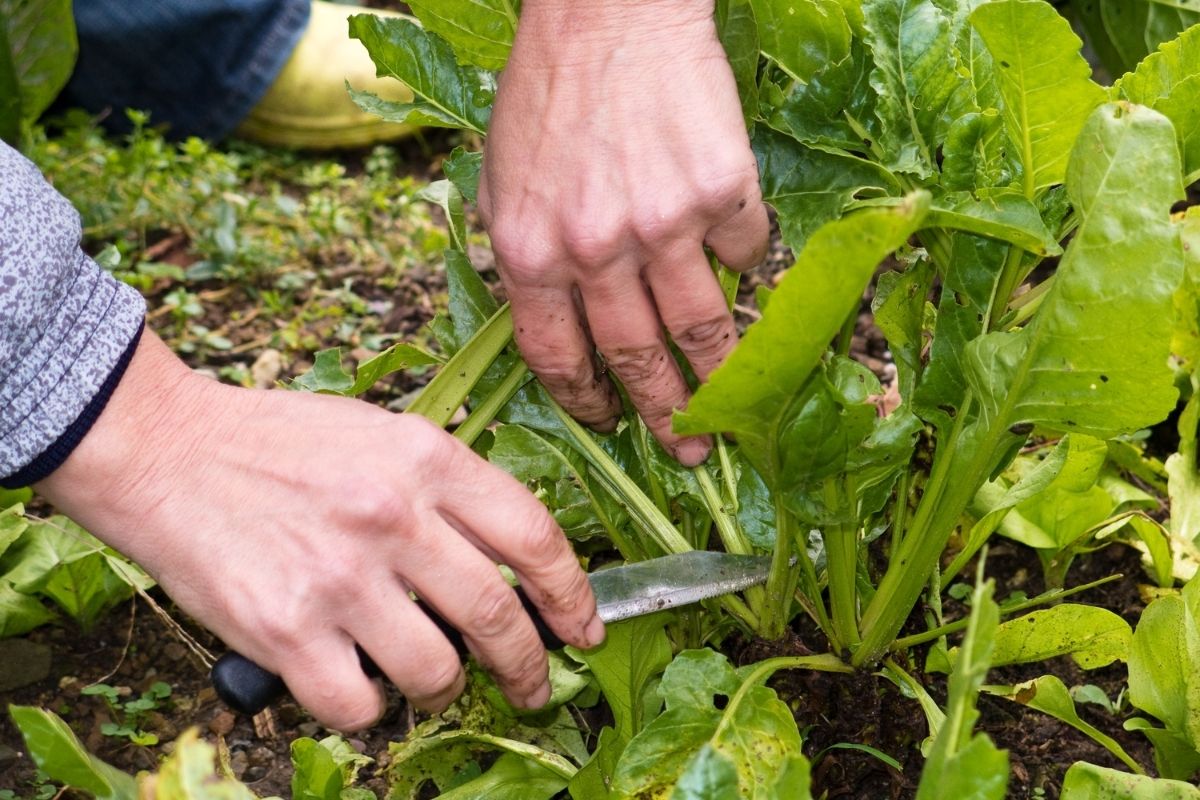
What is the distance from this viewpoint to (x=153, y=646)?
61.0 inches

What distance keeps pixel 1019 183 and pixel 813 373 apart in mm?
312

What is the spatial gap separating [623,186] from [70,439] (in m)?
0.48

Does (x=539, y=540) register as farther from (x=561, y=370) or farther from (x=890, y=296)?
(x=890, y=296)

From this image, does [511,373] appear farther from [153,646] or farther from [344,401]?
[153,646]

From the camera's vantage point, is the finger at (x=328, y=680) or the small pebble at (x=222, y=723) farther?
the small pebble at (x=222, y=723)

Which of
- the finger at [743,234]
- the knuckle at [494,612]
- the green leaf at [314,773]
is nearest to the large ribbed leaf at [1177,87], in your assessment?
the finger at [743,234]

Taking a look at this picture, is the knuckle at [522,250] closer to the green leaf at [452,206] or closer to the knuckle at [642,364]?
the knuckle at [642,364]

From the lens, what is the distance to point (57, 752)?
3.07 ft

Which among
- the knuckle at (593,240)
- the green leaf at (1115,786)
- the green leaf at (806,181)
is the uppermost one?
the knuckle at (593,240)

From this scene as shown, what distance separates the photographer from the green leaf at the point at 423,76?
4.25ft

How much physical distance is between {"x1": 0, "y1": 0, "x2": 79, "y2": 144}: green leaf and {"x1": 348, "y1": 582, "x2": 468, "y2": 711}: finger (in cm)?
166

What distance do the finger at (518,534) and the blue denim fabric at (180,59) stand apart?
1.95m

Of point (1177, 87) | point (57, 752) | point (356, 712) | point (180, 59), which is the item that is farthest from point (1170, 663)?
point (180, 59)

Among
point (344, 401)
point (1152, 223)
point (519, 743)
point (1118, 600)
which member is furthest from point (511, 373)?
point (1118, 600)
